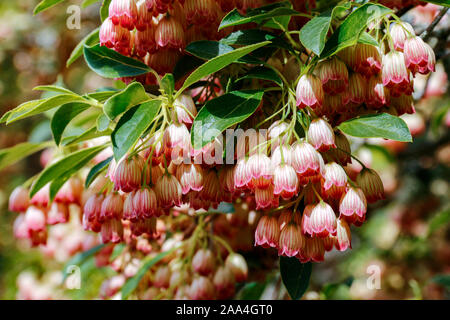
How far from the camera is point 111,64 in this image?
90cm

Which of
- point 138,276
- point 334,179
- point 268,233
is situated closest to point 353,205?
point 334,179

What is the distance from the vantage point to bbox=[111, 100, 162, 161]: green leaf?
30.8 inches

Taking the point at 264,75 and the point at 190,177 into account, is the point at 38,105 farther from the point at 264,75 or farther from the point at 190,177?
the point at 264,75

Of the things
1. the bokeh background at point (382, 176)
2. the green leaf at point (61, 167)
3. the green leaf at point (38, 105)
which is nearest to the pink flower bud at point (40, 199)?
the green leaf at point (61, 167)

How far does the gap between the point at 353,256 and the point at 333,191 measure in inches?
107

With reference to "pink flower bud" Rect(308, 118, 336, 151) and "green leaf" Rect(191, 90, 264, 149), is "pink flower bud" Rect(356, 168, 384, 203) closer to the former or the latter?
"pink flower bud" Rect(308, 118, 336, 151)

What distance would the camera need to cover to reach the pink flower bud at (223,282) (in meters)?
1.31

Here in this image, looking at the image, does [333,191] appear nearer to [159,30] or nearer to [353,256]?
[159,30]

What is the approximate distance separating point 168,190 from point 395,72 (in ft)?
1.41

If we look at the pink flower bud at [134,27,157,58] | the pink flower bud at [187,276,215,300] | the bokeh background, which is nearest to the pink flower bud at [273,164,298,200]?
the pink flower bud at [134,27,157,58]

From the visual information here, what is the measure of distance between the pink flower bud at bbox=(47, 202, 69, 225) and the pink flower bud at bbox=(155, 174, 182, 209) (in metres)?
0.57

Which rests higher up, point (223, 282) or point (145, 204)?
point (145, 204)

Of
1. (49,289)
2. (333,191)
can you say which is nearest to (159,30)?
(333,191)
